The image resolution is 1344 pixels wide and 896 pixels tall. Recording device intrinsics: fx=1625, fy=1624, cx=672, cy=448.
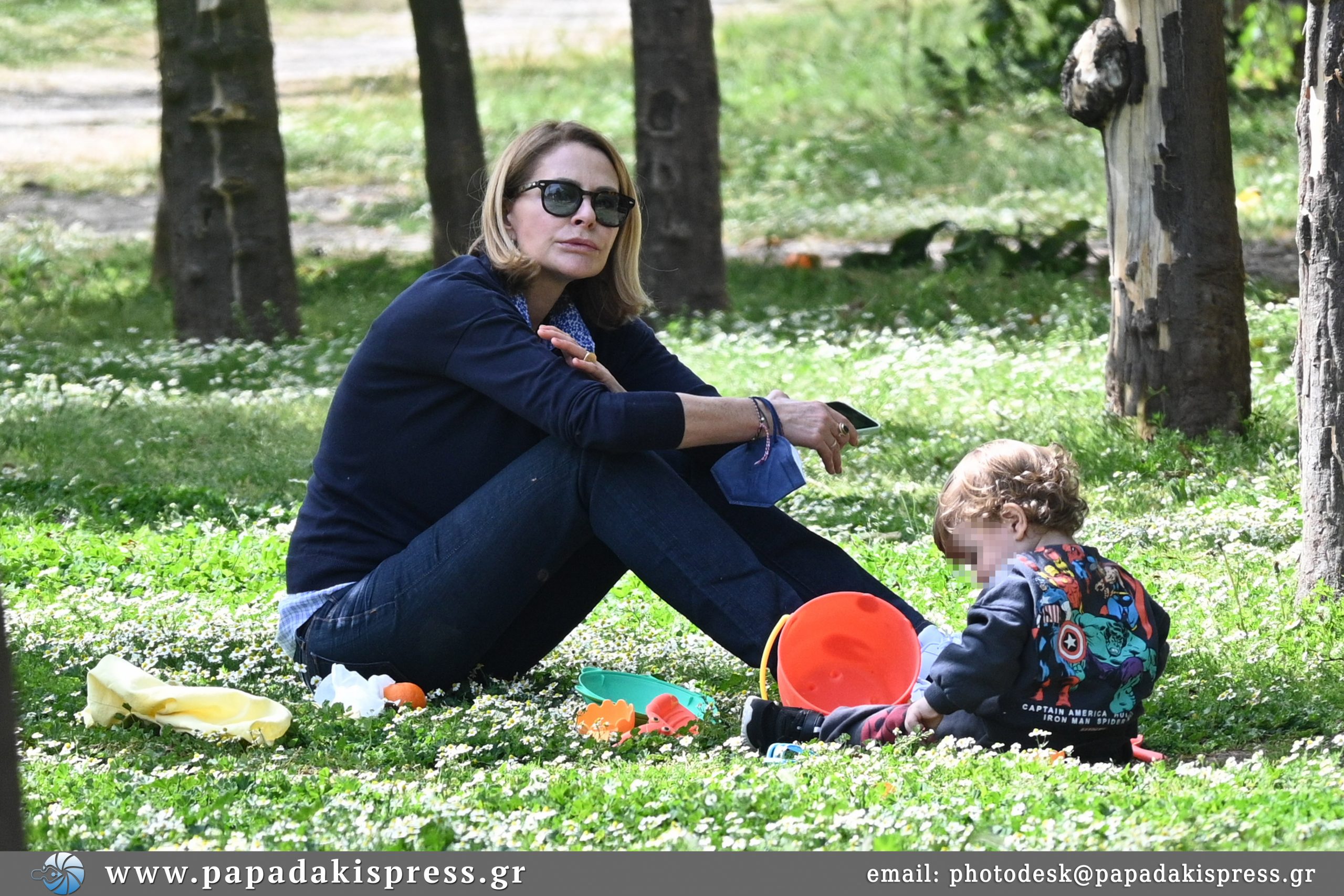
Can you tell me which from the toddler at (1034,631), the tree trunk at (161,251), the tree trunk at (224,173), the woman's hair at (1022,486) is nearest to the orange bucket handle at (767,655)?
the toddler at (1034,631)

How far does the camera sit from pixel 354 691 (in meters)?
4.26

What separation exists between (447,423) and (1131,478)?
3621 mm

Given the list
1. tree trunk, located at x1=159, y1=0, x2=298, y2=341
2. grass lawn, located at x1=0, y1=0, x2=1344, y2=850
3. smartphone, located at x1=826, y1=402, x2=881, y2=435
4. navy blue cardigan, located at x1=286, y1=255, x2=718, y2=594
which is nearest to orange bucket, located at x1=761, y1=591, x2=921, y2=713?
grass lawn, located at x1=0, y1=0, x2=1344, y2=850

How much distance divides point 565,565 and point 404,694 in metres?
0.55

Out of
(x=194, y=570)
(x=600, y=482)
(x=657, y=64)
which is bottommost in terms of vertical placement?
(x=194, y=570)

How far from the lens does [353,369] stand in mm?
4430

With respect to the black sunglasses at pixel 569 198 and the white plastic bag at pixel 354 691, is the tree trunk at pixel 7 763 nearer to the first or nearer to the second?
the white plastic bag at pixel 354 691

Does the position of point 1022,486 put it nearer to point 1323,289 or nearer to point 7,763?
point 1323,289

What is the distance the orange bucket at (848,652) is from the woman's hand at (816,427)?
45 centimetres

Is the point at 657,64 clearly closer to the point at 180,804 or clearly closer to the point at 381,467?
the point at 381,467

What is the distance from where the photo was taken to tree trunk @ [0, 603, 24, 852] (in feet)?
7.63
